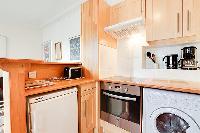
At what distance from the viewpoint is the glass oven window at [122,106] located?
1.49 m

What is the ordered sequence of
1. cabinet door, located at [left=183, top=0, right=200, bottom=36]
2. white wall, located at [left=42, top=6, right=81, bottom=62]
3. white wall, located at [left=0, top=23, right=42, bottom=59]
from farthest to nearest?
white wall, located at [left=0, top=23, right=42, bottom=59], white wall, located at [left=42, top=6, right=81, bottom=62], cabinet door, located at [left=183, top=0, right=200, bottom=36]

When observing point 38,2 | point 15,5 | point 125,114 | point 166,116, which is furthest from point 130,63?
point 15,5

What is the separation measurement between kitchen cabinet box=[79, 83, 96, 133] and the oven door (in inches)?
5.4

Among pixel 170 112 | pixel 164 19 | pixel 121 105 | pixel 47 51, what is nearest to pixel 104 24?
pixel 164 19


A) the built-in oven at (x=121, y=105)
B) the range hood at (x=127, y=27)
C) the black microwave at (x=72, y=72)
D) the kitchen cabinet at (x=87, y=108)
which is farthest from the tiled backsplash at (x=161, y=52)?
the black microwave at (x=72, y=72)

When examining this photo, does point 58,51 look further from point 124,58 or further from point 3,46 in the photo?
point 124,58

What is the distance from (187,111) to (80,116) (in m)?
1.05

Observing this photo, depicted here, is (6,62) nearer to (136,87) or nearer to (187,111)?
(136,87)

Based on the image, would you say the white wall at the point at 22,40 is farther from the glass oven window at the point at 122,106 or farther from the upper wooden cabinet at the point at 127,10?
the glass oven window at the point at 122,106

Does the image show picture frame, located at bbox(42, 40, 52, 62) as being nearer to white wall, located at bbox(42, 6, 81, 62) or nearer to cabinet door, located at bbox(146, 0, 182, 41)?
white wall, located at bbox(42, 6, 81, 62)

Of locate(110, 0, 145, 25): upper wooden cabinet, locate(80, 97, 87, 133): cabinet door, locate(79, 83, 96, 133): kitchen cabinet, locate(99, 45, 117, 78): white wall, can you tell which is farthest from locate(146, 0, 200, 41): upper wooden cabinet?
locate(80, 97, 87, 133): cabinet door

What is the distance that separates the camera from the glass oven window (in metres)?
1.49

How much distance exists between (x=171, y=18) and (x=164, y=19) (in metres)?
0.08

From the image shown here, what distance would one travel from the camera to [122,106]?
1616mm
